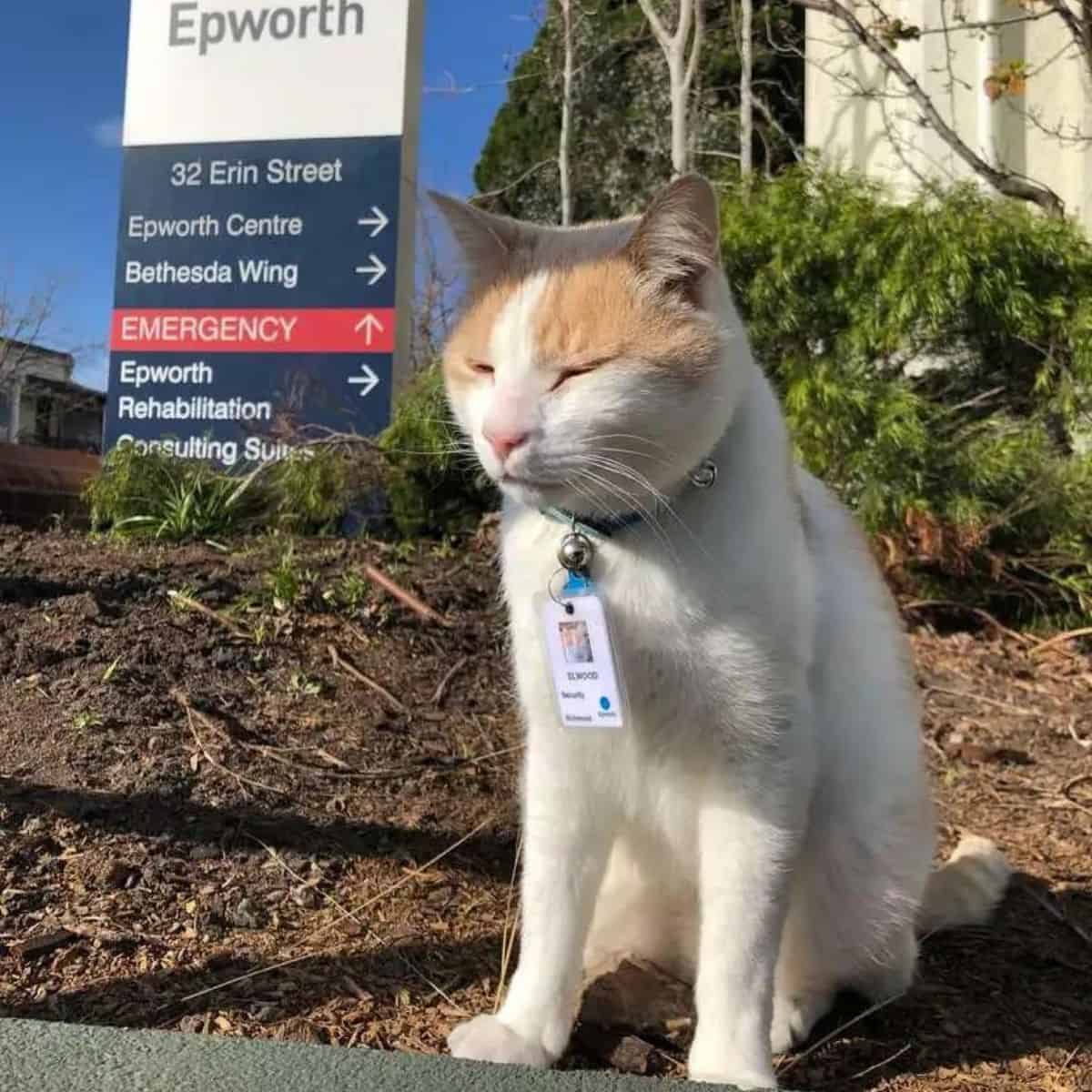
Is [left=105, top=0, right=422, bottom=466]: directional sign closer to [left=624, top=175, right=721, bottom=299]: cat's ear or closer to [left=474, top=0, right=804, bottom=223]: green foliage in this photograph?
[left=624, top=175, right=721, bottom=299]: cat's ear

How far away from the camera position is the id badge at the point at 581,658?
1448 millimetres

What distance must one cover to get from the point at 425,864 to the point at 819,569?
3.14 feet

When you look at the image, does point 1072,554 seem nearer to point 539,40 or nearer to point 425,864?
point 425,864

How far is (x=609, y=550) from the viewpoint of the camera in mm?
1512

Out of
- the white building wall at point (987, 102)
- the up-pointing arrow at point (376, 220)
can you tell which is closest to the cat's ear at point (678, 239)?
the up-pointing arrow at point (376, 220)

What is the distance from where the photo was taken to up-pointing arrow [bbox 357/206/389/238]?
14.6 feet

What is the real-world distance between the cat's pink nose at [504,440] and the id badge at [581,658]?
0.72ft

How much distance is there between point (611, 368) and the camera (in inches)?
56.1

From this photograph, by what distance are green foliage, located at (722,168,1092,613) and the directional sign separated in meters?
1.54

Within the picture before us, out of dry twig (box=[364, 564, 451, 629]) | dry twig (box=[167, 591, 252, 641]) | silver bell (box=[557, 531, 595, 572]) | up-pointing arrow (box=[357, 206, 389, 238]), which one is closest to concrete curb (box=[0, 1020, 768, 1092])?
silver bell (box=[557, 531, 595, 572])

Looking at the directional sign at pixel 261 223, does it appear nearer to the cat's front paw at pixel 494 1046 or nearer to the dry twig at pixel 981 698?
the dry twig at pixel 981 698

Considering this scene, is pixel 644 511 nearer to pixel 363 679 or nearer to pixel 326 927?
pixel 326 927

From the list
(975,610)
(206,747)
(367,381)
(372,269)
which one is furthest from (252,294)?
(975,610)

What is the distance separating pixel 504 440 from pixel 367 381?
305 centimetres
